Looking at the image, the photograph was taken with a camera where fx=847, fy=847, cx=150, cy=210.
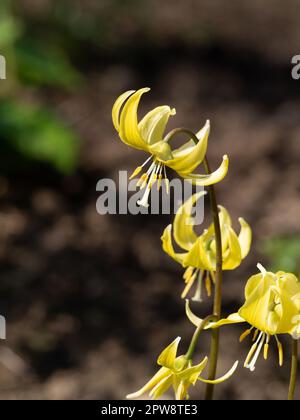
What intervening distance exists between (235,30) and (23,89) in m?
1.88

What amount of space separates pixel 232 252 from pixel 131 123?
0.43 m

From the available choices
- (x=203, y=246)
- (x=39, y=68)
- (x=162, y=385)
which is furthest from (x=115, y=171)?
(x=162, y=385)

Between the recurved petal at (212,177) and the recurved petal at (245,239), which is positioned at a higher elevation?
the recurved petal at (212,177)

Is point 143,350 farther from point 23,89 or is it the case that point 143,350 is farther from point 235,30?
point 235,30

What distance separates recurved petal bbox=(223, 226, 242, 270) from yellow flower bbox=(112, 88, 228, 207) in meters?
0.21

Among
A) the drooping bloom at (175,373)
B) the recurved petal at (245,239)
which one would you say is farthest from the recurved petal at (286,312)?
the recurved petal at (245,239)

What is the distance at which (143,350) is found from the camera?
3836mm

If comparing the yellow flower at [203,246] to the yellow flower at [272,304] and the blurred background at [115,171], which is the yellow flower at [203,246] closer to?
the yellow flower at [272,304]

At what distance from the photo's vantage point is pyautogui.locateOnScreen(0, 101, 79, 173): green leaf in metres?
4.91

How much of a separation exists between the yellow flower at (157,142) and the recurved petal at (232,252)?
210 millimetres

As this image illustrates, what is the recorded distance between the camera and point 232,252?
6.91 feet

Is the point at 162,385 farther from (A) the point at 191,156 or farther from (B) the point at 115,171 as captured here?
(B) the point at 115,171

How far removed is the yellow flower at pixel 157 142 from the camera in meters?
1.89
